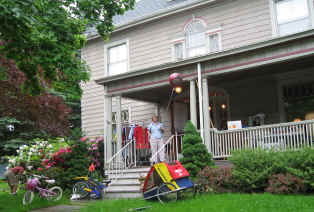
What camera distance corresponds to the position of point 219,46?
12469mm

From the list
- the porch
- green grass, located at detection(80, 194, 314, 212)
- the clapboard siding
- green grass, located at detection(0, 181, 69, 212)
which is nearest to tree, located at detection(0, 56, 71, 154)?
the clapboard siding

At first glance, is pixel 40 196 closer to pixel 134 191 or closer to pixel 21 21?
pixel 134 191

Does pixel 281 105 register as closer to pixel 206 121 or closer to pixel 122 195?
pixel 206 121

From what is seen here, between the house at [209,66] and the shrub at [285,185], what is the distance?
1732 millimetres

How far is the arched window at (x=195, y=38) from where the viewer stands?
12914 millimetres

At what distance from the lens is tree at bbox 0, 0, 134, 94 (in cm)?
586

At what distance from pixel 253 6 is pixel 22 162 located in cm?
1015

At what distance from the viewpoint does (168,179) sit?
7.12 meters

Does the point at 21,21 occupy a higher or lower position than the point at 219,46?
lower

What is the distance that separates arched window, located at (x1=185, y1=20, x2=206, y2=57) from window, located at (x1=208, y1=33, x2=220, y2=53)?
0.26 m

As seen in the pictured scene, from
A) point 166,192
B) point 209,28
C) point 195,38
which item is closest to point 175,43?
point 195,38

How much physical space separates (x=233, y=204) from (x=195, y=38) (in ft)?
27.4

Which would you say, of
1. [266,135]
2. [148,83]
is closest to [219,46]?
[148,83]

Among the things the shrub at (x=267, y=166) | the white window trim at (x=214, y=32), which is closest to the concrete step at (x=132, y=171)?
the shrub at (x=267, y=166)
